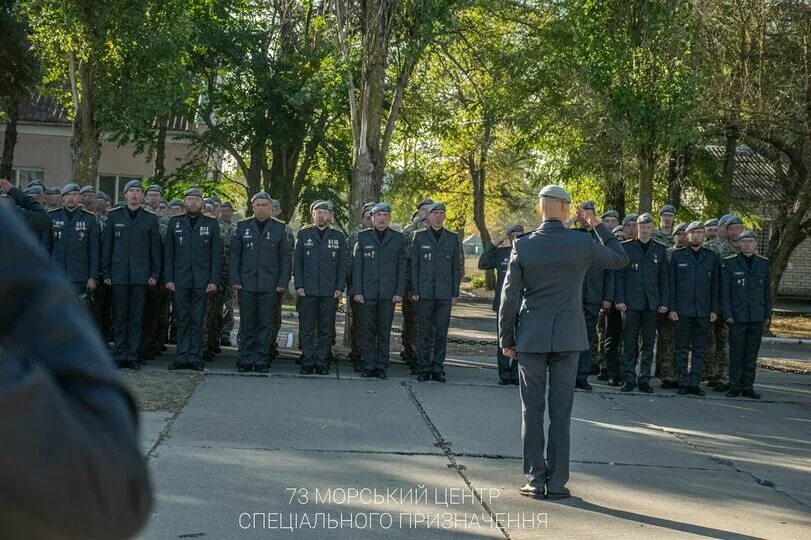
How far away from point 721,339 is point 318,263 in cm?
567

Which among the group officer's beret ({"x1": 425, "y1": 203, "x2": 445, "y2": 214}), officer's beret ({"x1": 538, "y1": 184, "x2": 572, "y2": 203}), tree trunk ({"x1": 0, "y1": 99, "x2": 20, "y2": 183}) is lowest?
officer's beret ({"x1": 538, "y1": 184, "x2": 572, "y2": 203})

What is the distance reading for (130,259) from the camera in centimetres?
1343

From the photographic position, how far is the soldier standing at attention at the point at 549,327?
7363 millimetres

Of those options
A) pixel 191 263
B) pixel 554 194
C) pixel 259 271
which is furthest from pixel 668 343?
pixel 554 194

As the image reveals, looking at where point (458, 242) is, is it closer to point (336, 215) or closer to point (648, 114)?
point (648, 114)

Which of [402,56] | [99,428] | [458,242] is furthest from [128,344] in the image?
[99,428]

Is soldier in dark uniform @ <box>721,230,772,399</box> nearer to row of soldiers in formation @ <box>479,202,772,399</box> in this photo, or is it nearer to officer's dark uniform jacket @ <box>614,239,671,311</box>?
row of soldiers in formation @ <box>479,202,772,399</box>

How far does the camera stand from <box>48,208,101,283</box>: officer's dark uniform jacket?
13211 mm

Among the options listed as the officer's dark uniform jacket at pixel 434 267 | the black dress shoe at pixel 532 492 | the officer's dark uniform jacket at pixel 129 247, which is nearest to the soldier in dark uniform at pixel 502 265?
the officer's dark uniform jacket at pixel 434 267

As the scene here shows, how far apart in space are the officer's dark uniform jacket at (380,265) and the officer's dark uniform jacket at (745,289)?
13.9ft

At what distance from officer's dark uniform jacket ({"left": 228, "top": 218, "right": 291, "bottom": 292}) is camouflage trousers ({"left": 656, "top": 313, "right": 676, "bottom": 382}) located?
522cm

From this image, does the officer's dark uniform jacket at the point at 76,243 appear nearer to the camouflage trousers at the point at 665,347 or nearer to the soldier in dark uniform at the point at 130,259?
the soldier in dark uniform at the point at 130,259

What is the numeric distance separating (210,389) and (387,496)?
485cm

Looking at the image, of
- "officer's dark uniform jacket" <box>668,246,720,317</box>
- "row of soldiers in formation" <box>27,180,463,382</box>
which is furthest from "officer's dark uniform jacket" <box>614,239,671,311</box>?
"row of soldiers in formation" <box>27,180,463,382</box>
